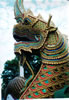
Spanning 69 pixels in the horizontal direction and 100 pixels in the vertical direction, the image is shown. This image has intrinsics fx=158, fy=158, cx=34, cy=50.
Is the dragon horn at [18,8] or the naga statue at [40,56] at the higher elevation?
the dragon horn at [18,8]

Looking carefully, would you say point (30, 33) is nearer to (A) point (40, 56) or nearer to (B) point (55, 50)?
(A) point (40, 56)

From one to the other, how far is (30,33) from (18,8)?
2156mm

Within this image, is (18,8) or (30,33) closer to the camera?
(30,33)

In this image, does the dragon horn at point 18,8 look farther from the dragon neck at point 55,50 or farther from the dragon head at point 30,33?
the dragon neck at point 55,50


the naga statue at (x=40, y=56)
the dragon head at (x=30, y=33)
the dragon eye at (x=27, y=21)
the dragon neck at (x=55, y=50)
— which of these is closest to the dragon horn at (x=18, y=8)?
the naga statue at (x=40, y=56)

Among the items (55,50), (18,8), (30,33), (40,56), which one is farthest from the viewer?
(18,8)

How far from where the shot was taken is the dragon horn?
9.32 m

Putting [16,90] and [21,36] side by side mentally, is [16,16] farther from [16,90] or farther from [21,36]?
[16,90]

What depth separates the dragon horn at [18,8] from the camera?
367 inches

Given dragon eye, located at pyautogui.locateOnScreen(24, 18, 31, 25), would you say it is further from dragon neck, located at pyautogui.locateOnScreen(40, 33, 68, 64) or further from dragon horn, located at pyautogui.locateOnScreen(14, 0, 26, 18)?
dragon neck, located at pyautogui.locateOnScreen(40, 33, 68, 64)

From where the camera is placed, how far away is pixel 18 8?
9.45m

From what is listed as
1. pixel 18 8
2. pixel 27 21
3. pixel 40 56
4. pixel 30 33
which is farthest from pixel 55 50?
pixel 18 8

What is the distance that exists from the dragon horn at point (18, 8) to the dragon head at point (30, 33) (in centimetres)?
78

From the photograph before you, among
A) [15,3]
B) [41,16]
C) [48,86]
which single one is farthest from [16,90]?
[15,3]
